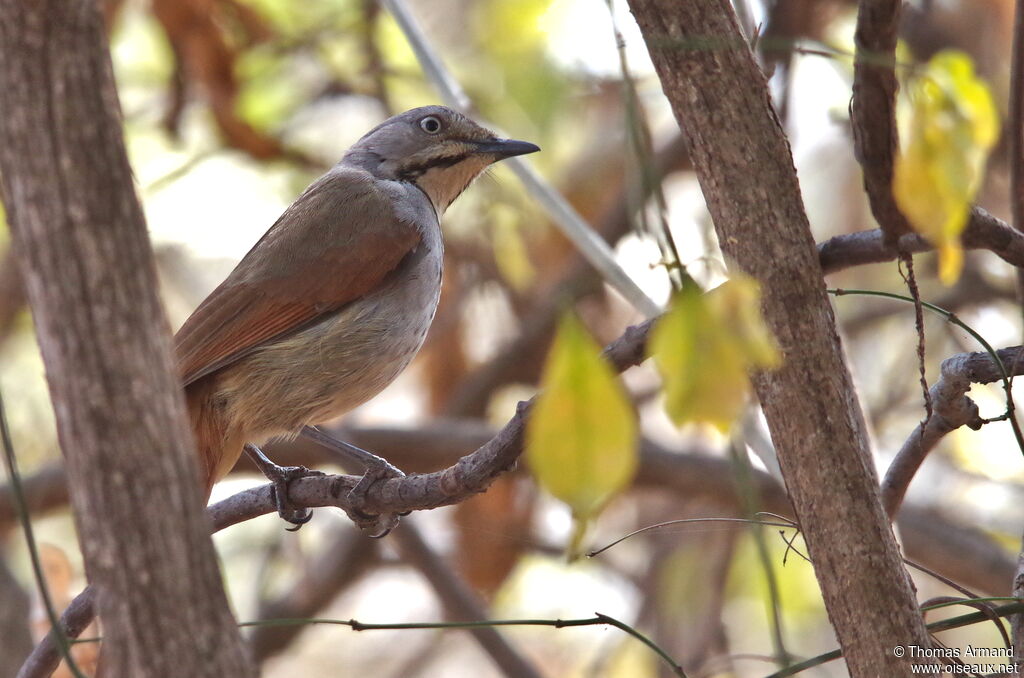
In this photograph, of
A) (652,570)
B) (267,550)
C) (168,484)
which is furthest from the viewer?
(267,550)

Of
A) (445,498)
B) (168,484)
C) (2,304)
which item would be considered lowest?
(168,484)

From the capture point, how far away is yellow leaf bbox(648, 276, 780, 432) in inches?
47.8

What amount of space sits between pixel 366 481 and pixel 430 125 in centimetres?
201

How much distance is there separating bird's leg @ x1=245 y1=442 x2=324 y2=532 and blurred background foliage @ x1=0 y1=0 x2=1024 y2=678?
1450 mm

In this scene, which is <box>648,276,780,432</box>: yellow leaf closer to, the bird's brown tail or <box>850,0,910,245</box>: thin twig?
<box>850,0,910,245</box>: thin twig

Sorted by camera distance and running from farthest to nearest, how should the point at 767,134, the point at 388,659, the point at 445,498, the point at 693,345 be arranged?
the point at 388,659
the point at 445,498
the point at 767,134
the point at 693,345

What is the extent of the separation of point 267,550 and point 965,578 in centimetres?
378

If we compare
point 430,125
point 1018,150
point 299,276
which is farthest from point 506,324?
point 1018,150

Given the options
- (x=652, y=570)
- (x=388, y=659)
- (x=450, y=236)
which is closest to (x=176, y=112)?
(x=450, y=236)

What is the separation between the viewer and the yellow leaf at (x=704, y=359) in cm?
121

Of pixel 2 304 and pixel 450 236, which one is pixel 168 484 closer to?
pixel 450 236

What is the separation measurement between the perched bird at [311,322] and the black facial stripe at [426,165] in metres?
0.34

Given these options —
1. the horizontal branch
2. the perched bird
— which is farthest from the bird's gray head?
the horizontal branch

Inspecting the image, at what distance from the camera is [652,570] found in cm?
620
